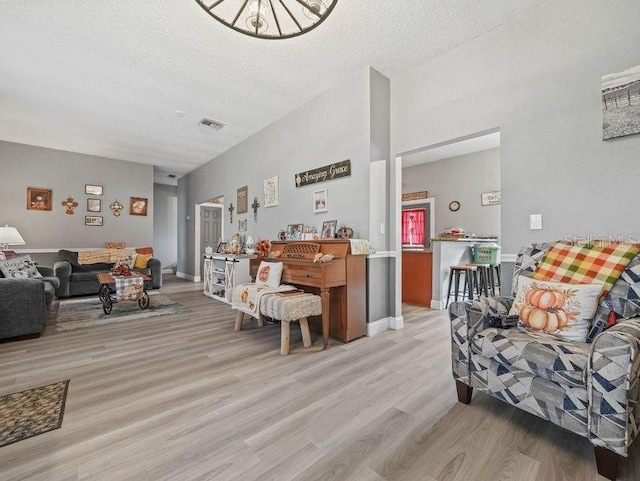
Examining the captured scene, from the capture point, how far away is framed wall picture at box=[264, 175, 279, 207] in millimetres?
4652

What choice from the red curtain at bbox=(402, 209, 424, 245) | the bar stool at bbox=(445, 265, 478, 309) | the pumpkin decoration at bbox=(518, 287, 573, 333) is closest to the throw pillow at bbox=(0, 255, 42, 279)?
the pumpkin decoration at bbox=(518, 287, 573, 333)

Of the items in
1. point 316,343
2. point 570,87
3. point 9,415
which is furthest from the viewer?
point 316,343

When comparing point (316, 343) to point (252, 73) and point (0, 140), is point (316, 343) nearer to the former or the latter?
point (252, 73)

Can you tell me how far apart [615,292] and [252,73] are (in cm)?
375

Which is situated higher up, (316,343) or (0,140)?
(0,140)

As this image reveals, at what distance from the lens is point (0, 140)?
215 inches

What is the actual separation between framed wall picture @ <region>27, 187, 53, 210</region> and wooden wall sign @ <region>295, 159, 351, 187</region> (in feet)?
18.0

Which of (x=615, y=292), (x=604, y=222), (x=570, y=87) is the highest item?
(x=570, y=87)

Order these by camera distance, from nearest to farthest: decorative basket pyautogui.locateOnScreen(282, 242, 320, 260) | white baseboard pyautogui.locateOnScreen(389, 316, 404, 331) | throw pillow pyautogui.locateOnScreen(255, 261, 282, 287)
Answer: decorative basket pyautogui.locateOnScreen(282, 242, 320, 260), throw pillow pyautogui.locateOnScreen(255, 261, 282, 287), white baseboard pyautogui.locateOnScreen(389, 316, 404, 331)

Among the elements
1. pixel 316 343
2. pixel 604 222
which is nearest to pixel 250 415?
pixel 316 343

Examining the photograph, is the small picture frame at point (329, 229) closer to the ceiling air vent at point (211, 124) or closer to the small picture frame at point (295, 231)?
the small picture frame at point (295, 231)

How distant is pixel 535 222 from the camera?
94.7 inches

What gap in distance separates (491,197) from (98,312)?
688cm

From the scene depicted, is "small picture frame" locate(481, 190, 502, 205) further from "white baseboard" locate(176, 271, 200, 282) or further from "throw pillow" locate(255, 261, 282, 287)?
"white baseboard" locate(176, 271, 200, 282)
